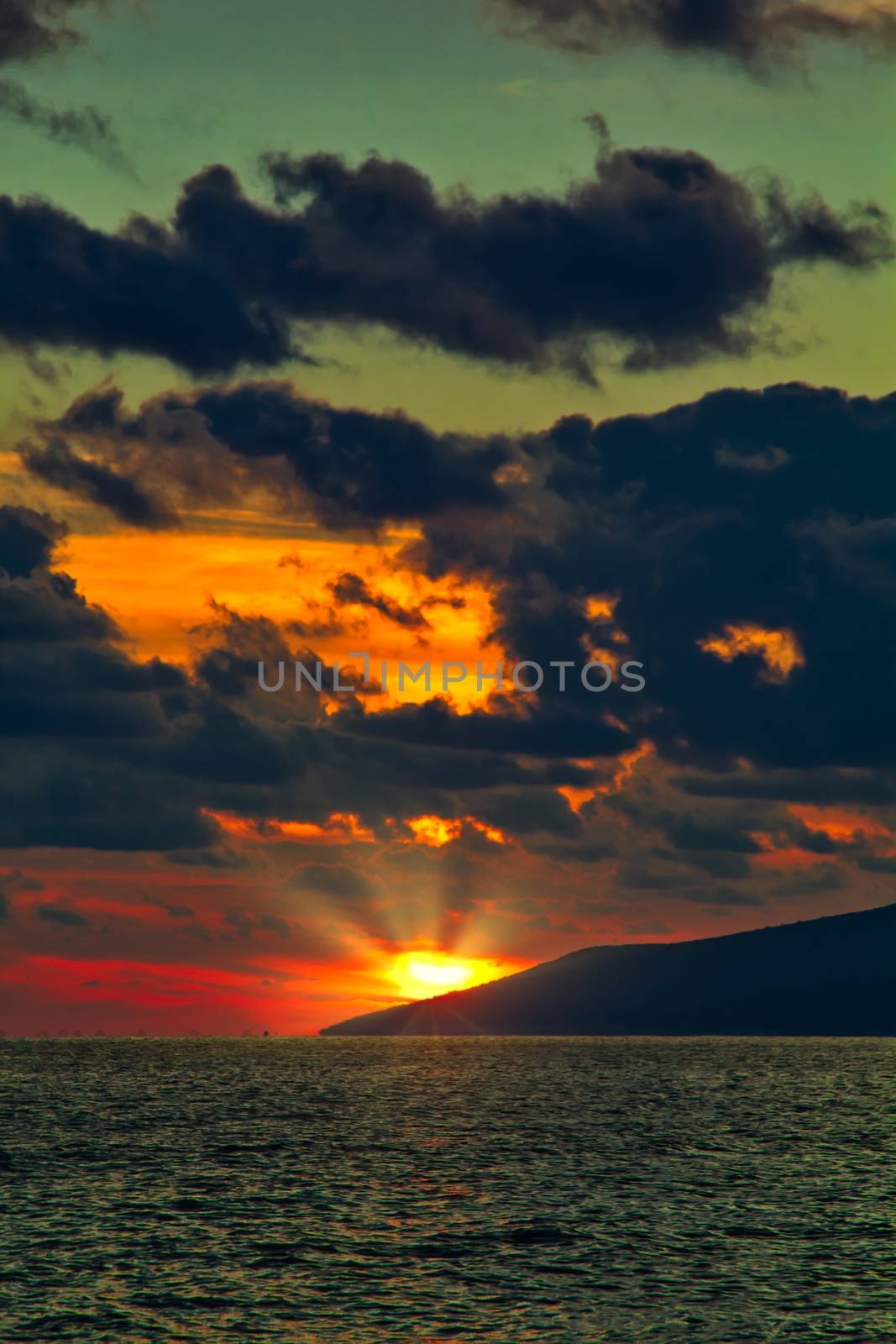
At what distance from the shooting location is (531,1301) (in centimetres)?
6588

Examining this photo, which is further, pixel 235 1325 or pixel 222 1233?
pixel 222 1233

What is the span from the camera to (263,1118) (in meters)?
180

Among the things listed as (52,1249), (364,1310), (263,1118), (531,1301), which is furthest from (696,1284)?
(263,1118)

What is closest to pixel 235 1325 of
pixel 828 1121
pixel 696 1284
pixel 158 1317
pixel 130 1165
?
pixel 158 1317

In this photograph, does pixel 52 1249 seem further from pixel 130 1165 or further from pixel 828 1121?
pixel 828 1121

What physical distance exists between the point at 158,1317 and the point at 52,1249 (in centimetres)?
1909

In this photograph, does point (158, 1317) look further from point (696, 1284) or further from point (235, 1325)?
point (696, 1284)

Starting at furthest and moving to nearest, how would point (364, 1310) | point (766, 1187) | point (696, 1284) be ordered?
1. point (766, 1187)
2. point (696, 1284)
3. point (364, 1310)

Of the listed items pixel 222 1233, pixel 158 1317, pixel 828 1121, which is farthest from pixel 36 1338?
pixel 828 1121

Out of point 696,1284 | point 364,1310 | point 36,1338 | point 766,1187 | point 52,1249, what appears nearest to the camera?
point 36,1338

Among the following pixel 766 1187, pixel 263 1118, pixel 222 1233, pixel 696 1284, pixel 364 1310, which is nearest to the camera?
pixel 364 1310

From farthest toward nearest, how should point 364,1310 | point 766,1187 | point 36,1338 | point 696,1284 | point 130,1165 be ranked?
1. point 130,1165
2. point 766,1187
3. point 696,1284
4. point 364,1310
5. point 36,1338

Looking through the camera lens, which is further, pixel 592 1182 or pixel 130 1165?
pixel 130 1165

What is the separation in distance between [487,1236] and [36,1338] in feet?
102
